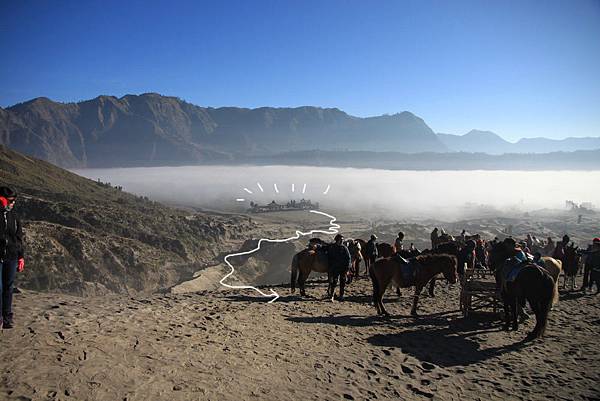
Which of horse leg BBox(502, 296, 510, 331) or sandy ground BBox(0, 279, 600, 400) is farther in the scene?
horse leg BBox(502, 296, 510, 331)

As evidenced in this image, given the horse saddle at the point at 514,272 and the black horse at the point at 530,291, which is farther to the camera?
the horse saddle at the point at 514,272

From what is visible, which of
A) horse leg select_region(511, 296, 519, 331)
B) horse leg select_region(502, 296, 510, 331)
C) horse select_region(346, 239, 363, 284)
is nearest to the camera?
horse leg select_region(511, 296, 519, 331)

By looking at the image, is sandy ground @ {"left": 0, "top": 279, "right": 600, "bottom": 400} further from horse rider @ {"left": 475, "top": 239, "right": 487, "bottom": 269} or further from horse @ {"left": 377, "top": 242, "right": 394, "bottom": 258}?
horse rider @ {"left": 475, "top": 239, "right": 487, "bottom": 269}

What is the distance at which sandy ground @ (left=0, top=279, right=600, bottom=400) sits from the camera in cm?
522

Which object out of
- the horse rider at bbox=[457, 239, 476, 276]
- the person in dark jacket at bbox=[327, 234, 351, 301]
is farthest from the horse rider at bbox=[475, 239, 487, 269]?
the person in dark jacket at bbox=[327, 234, 351, 301]

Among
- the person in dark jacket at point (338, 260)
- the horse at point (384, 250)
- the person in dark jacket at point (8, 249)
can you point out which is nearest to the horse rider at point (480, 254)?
the horse at point (384, 250)

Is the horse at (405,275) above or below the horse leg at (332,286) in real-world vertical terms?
above

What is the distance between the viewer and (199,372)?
18.6 feet

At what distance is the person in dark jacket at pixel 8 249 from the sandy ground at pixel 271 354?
22.2 inches

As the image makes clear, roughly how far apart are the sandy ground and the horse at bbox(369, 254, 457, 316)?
0.77 m

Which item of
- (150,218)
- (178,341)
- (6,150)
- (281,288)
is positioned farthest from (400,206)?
(178,341)

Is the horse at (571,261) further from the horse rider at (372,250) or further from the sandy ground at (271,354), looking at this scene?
the horse rider at (372,250)

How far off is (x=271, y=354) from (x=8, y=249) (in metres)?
4.65

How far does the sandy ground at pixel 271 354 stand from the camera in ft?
17.1
